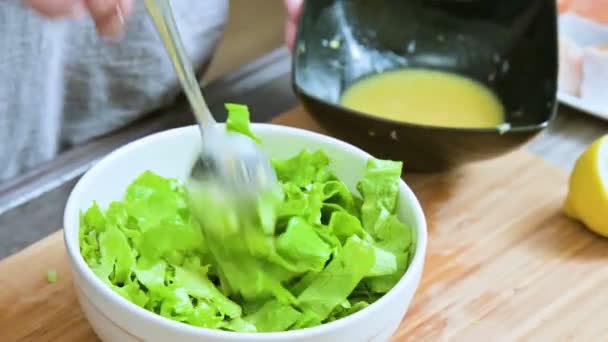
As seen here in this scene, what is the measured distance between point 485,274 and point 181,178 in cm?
24

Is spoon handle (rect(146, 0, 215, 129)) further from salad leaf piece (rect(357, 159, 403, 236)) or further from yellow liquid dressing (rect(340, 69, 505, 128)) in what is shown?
yellow liquid dressing (rect(340, 69, 505, 128))

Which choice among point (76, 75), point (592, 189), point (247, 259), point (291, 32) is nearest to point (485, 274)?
point (592, 189)

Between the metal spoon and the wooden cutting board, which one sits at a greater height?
the metal spoon

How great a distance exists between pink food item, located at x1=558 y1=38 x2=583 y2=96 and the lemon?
0.20 meters

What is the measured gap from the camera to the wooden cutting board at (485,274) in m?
0.62

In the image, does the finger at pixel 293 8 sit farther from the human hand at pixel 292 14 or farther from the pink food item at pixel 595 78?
the pink food item at pixel 595 78

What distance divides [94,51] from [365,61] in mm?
264

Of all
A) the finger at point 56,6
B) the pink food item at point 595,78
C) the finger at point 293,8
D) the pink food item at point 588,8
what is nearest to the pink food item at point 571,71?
the pink food item at point 595,78

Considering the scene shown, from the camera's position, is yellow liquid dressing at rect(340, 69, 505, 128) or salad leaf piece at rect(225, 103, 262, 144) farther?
yellow liquid dressing at rect(340, 69, 505, 128)

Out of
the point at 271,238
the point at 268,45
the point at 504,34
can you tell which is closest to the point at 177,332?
the point at 271,238

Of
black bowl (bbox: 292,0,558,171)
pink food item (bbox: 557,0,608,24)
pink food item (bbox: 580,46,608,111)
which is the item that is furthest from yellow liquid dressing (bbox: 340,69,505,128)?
pink food item (bbox: 557,0,608,24)

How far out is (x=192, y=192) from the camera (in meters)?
0.57

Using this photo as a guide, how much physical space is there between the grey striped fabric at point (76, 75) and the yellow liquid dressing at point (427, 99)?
0.19 m

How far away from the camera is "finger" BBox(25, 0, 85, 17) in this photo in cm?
59
